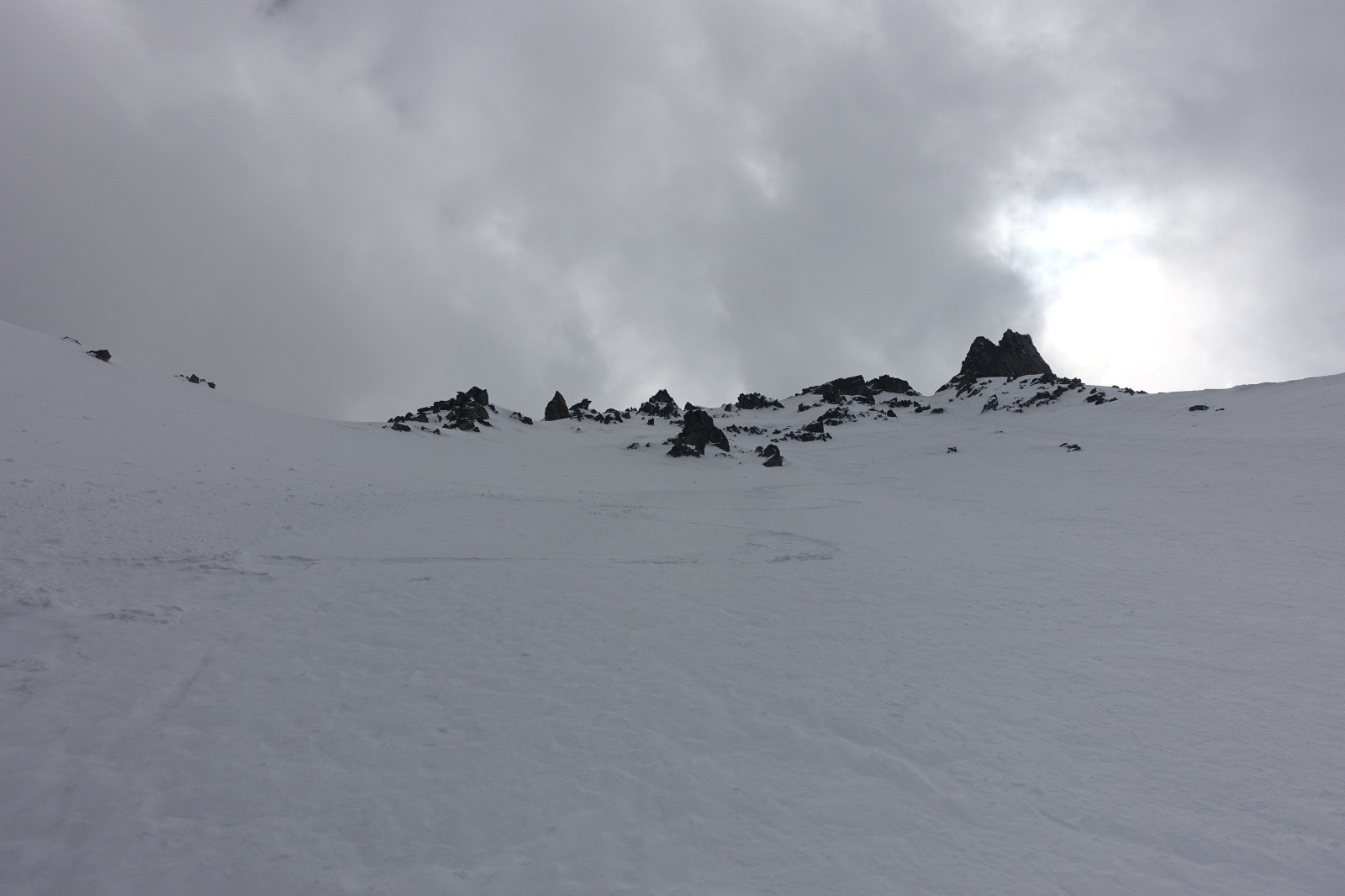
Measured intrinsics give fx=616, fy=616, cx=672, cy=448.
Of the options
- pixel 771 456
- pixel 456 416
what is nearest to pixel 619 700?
pixel 771 456

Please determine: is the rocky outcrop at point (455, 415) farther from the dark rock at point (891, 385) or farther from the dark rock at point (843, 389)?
the dark rock at point (891, 385)

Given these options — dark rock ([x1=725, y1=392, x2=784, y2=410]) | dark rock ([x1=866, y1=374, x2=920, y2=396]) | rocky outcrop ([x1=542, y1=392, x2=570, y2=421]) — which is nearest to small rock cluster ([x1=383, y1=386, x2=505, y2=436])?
rocky outcrop ([x1=542, y1=392, x2=570, y2=421])

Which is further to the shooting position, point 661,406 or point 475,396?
point 661,406

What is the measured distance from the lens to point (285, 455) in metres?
16.9

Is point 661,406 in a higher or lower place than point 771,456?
higher

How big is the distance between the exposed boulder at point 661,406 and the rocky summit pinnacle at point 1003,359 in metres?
33.1

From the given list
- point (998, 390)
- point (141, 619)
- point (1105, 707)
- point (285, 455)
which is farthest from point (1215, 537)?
point (998, 390)

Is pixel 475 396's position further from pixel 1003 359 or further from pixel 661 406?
pixel 1003 359

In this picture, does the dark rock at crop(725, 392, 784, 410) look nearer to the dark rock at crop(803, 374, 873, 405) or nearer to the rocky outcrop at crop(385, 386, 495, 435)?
the dark rock at crop(803, 374, 873, 405)

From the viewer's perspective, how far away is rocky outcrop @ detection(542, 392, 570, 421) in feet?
174

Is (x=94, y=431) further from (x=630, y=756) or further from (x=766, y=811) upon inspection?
(x=766, y=811)

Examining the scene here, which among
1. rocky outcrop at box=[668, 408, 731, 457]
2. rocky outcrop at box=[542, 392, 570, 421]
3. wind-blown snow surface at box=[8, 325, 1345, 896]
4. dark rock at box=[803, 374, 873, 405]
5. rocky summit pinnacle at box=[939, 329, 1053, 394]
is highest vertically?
rocky summit pinnacle at box=[939, 329, 1053, 394]

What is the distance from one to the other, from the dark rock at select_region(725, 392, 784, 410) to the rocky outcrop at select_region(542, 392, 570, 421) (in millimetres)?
19813

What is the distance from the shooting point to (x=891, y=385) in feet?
243
